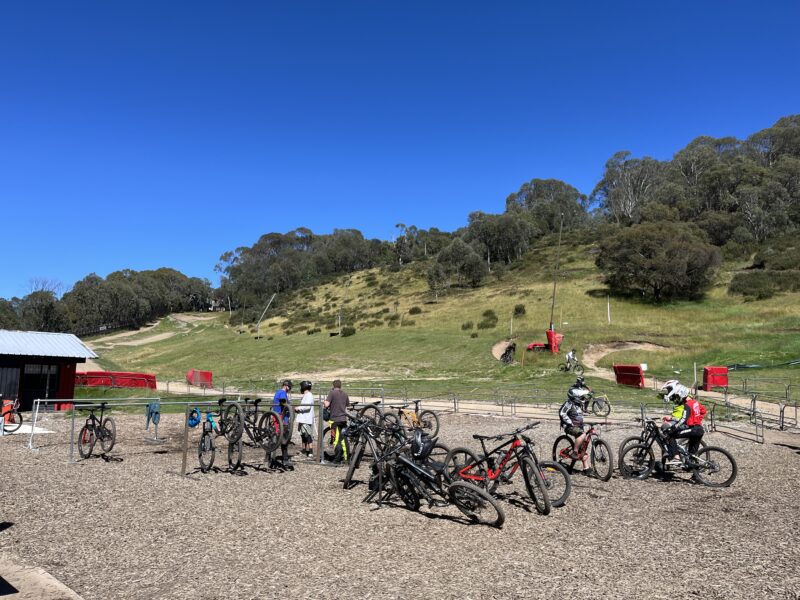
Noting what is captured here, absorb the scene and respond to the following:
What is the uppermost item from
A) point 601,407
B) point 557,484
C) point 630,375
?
point 630,375

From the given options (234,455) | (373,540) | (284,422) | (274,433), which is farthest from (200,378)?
(373,540)

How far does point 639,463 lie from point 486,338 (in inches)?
1578

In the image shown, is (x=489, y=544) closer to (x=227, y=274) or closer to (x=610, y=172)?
(x=610, y=172)

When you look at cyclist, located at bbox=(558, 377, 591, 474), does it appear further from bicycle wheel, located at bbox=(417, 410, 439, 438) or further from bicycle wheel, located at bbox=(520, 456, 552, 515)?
bicycle wheel, located at bbox=(417, 410, 439, 438)

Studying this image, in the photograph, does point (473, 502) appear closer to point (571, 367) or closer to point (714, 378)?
point (714, 378)

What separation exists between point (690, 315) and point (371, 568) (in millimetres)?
56404

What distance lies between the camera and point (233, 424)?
1250 cm

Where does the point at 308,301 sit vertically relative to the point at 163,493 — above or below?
above

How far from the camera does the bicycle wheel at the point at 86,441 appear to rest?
13.3 metres

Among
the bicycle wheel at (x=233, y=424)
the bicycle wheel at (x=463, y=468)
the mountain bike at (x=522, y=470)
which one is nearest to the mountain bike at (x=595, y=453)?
the mountain bike at (x=522, y=470)

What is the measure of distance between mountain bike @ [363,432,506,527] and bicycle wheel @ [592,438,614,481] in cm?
320

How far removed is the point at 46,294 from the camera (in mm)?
Answer: 107562

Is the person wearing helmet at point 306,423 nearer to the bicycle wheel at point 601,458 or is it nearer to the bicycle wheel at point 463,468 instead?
the bicycle wheel at point 463,468

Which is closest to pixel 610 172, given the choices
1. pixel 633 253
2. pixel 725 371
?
pixel 633 253
